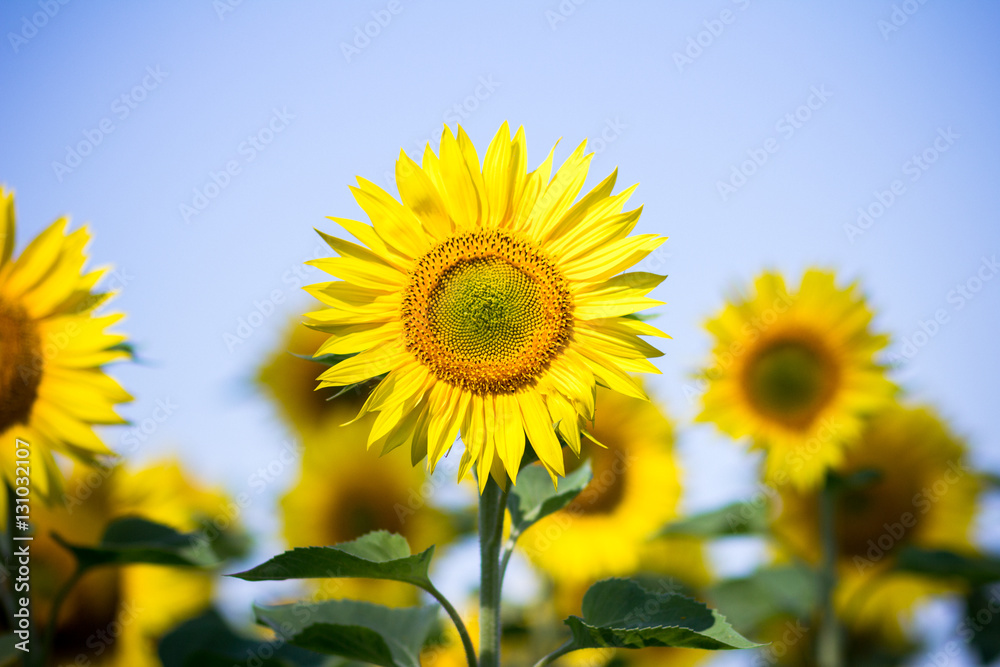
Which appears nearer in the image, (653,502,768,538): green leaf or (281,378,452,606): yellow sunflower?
(653,502,768,538): green leaf

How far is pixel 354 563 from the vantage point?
6.52ft

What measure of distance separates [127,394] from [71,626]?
1.70m

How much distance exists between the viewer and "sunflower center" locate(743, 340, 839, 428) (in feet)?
15.4

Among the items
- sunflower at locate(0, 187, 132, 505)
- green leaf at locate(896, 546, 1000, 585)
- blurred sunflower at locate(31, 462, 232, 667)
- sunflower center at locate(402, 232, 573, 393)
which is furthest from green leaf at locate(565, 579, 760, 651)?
green leaf at locate(896, 546, 1000, 585)

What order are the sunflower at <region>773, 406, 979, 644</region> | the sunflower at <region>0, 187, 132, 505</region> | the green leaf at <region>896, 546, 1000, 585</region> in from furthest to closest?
1. the sunflower at <region>773, 406, 979, 644</region>
2. the green leaf at <region>896, 546, 1000, 585</region>
3. the sunflower at <region>0, 187, 132, 505</region>

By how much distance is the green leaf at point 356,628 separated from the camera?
6.78 ft

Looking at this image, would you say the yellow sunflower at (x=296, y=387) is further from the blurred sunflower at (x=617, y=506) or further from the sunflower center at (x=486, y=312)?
the sunflower center at (x=486, y=312)

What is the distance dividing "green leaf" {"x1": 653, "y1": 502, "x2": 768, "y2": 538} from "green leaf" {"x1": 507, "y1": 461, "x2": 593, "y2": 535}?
1681 mm

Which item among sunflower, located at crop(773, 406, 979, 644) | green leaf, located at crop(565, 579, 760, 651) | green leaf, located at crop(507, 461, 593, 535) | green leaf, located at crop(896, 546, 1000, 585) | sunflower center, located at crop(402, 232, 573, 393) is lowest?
green leaf, located at crop(565, 579, 760, 651)

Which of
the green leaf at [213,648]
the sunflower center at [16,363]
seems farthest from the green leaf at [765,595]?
the sunflower center at [16,363]

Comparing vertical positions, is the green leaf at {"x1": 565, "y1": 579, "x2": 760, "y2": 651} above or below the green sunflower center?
below

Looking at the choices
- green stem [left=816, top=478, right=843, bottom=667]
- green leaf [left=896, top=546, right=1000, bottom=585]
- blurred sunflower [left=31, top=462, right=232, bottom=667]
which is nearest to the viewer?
blurred sunflower [left=31, top=462, right=232, bottom=667]

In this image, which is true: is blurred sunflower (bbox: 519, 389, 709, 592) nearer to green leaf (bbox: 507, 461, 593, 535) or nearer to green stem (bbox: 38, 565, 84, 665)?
green leaf (bbox: 507, 461, 593, 535)

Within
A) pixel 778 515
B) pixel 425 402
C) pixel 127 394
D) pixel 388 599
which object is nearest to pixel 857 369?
pixel 778 515
